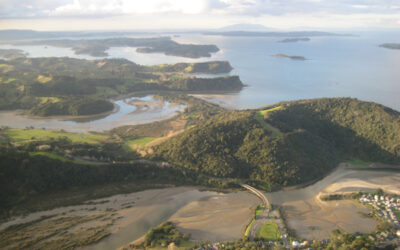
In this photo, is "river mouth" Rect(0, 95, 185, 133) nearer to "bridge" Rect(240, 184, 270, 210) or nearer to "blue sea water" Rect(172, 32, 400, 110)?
"blue sea water" Rect(172, 32, 400, 110)

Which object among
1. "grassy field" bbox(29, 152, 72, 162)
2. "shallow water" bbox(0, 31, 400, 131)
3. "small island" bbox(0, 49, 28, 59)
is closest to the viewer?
"grassy field" bbox(29, 152, 72, 162)

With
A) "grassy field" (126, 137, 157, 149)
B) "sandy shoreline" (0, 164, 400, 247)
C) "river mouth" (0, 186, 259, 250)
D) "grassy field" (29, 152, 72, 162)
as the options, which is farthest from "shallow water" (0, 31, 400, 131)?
"sandy shoreline" (0, 164, 400, 247)

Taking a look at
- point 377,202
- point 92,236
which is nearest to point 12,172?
point 92,236

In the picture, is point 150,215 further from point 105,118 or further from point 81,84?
point 81,84

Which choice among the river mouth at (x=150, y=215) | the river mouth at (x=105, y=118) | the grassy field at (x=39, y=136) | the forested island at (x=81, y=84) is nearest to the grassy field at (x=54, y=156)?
the river mouth at (x=150, y=215)

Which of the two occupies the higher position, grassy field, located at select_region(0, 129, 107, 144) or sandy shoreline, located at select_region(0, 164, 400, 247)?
grassy field, located at select_region(0, 129, 107, 144)

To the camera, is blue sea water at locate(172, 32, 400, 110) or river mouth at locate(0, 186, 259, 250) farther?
blue sea water at locate(172, 32, 400, 110)
